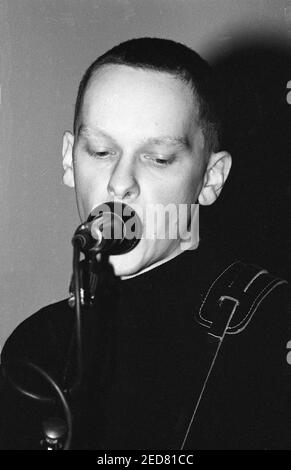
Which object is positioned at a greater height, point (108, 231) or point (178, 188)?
point (178, 188)

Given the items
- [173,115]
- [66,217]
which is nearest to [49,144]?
[66,217]

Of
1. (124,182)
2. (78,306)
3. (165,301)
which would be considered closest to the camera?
(78,306)

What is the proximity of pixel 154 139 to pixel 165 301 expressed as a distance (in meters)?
0.32

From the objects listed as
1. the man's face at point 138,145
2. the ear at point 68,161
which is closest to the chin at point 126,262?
the man's face at point 138,145

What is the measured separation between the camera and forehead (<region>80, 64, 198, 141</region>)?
975 millimetres

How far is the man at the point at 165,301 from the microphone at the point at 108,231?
9 cm

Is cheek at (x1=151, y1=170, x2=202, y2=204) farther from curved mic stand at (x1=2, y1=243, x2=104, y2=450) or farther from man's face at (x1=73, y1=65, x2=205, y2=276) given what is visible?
curved mic stand at (x1=2, y1=243, x2=104, y2=450)

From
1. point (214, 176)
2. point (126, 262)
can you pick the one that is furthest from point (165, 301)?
point (214, 176)

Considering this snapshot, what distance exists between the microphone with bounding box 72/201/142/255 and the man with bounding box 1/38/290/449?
0.09 meters

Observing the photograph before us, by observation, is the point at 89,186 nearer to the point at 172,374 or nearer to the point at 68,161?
the point at 68,161

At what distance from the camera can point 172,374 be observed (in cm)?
103

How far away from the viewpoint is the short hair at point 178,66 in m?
1.03

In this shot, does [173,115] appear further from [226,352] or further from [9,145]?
[9,145]
